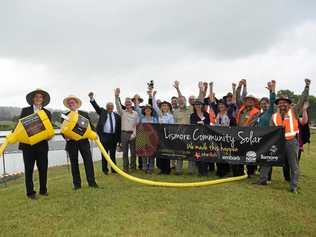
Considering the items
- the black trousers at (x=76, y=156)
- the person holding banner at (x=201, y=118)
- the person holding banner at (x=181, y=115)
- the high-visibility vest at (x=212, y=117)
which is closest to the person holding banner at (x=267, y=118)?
the high-visibility vest at (x=212, y=117)

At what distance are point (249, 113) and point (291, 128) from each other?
1.46m

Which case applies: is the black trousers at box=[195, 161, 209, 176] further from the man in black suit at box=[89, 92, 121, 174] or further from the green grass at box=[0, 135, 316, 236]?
the man in black suit at box=[89, 92, 121, 174]

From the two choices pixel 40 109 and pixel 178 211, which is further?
pixel 40 109

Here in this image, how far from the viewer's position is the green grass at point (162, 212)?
5.38 meters

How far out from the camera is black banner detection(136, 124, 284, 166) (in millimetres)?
8047

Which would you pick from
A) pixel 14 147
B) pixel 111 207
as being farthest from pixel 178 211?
pixel 14 147

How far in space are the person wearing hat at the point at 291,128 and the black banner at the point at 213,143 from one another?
→ 247 mm

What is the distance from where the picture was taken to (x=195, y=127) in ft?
28.7

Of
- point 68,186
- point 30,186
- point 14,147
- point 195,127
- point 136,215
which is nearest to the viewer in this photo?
point 136,215

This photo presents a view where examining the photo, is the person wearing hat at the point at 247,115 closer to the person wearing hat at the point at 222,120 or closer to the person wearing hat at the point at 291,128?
the person wearing hat at the point at 222,120

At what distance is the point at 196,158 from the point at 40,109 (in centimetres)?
388

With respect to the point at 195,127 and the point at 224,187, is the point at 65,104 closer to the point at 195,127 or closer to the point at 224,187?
the point at 195,127

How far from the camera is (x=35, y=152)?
6805 millimetres

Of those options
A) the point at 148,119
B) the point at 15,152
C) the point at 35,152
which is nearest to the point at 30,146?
the point at 35,152
